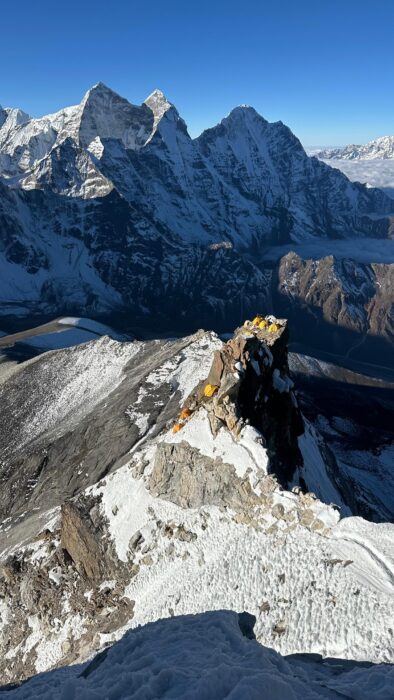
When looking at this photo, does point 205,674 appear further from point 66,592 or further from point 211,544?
point 66,592

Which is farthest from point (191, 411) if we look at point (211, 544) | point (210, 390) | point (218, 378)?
point (211, 544)

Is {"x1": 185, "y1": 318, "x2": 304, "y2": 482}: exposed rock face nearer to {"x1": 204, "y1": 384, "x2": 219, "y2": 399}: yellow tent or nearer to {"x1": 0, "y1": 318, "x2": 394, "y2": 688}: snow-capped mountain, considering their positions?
{"x1": 0, "y1": 318, "x2": 394, "y2": 688}: snow-capped mountain

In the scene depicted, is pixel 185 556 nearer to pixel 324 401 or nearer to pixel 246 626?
pixel 246 626

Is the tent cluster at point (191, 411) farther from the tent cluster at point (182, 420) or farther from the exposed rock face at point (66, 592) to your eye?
the exposed rock face at point (66, 592)

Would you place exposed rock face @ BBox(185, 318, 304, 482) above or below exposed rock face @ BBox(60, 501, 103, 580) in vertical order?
above

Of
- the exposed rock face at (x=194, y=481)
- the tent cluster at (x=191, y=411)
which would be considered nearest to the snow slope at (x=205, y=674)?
the exposed rock face at (x=194, y=481)

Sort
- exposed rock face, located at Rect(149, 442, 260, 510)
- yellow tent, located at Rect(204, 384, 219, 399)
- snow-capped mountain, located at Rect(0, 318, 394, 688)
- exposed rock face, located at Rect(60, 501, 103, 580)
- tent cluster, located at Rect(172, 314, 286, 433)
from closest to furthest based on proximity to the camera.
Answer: snow-capped mountain, located at Rect(0, 318, 394, 688), exposed rock face, located at Rect(149, 442, 260, 510), exposed rock face, located at Rect(60, 501, 103, 580), tent cluster, located at Rect(172, 314, 286, 433), yellow tent, located at Rect(204, 384, 219, 399)

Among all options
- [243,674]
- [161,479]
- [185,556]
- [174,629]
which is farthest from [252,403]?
[243,674]

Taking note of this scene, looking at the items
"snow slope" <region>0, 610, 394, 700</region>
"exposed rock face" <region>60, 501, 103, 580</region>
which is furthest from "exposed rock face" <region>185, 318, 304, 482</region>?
"snow slope" <region>0, 610, 394, 700</region>

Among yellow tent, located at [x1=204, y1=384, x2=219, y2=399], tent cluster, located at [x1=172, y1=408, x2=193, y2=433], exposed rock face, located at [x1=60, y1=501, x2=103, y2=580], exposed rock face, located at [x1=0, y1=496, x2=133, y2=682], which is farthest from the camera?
yellow tent, located at [x1=204, y1=384, x2=219, y2=399]
